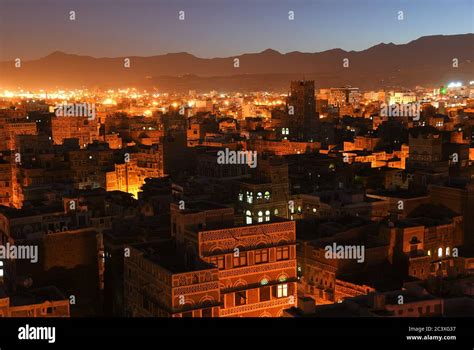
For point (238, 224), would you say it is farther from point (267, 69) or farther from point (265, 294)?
point (267, 69)

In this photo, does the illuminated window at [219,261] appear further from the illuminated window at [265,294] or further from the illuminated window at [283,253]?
the illuminated window at [283,253]

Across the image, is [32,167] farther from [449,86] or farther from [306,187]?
[449,86]

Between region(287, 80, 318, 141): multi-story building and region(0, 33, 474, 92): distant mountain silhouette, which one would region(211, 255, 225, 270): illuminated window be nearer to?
region(287, 80, 318, 141): multi-story building

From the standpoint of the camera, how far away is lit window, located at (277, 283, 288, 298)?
34.4 ft

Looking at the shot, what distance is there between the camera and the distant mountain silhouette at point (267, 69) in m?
72.4

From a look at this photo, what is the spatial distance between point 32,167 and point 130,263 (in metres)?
12.0

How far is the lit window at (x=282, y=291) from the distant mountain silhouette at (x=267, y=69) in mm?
59175

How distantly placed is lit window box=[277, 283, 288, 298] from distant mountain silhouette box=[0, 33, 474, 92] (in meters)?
59.2

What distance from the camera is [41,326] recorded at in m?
2.89

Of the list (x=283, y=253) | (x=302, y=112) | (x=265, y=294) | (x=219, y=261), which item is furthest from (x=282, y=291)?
(x=302, y=112)

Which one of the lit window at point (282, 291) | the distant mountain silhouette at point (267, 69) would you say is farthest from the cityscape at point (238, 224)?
the distant mountain silhouette at point (267, 69)

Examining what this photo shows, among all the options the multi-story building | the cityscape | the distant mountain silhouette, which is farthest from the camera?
the distant mountain silhouette

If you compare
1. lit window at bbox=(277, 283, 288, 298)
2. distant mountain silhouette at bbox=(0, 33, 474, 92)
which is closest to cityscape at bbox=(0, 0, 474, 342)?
lit window at bbox=(277, 283, 288, 298)

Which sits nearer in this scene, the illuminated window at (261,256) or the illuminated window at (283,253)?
the illuminated window at (261,256)
